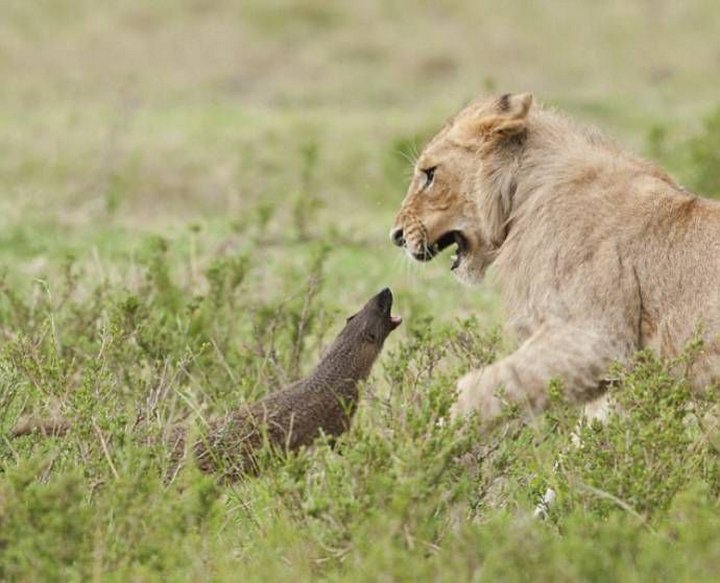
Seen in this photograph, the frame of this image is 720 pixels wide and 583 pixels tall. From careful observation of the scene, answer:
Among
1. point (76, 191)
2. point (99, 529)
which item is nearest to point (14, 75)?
point (76, 191)

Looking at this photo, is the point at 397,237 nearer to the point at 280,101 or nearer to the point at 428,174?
the point at 428,174

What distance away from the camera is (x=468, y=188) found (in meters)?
6.43

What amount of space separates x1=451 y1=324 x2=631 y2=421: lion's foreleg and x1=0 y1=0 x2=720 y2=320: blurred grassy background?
4.40m

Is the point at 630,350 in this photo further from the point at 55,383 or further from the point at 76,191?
the point at 76,191

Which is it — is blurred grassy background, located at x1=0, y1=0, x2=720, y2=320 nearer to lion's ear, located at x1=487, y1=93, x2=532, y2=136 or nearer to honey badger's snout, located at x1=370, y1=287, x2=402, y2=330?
honey badger's snout, located at x1=370, y1=287, x2=402, y2=330

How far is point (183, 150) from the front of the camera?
58.2 ft

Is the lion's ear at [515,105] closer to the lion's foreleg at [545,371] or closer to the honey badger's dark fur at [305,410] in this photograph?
the lion's foreleg at [545,371]

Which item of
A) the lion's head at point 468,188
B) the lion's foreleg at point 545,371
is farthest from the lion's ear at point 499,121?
the lion's foreleg at point 545,371

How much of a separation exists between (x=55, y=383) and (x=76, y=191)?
10553mm

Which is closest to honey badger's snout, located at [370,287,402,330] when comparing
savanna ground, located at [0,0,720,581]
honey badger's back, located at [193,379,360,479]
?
savanna ground, located at [0,0,720,581]

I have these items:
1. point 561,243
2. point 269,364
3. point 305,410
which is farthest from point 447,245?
point 269,364

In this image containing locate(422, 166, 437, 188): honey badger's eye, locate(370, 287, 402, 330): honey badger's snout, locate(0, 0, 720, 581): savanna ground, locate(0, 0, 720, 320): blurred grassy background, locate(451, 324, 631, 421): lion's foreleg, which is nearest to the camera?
locate(0, 0, 720, 581): savanna ground

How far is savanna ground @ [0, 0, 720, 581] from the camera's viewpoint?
181 inches

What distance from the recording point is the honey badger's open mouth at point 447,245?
653cm
